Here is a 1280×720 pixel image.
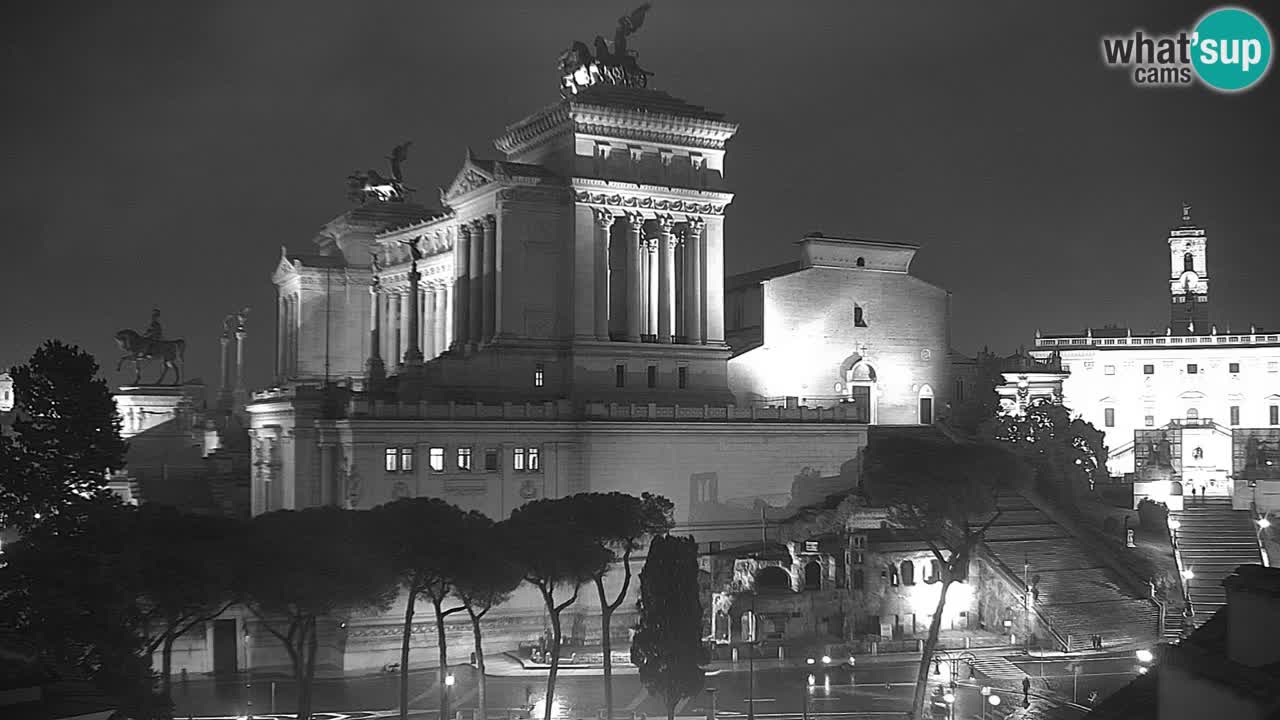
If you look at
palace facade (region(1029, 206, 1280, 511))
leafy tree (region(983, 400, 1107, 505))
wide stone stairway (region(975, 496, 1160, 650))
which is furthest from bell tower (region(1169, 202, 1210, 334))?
wide stone stairway (region(975, 496, 1160, 650))

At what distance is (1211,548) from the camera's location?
79.0 metres

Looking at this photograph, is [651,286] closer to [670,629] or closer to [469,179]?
[469,179]

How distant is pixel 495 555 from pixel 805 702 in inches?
539

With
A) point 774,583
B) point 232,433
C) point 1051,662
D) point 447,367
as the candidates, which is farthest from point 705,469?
point 232,433

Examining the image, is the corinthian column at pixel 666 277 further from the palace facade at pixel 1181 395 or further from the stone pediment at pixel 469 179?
the palace facade at pixel 1181 395

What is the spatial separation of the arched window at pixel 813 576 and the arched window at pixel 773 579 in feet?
3.04

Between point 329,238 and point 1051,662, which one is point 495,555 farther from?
point 329,238

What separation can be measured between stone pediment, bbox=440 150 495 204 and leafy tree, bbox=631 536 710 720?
32.4 m

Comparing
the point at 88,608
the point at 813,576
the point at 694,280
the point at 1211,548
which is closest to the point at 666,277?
the point at 694,280

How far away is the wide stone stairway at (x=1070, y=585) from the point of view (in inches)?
2618

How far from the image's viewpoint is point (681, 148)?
8219 centimetres

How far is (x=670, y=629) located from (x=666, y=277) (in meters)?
34.5

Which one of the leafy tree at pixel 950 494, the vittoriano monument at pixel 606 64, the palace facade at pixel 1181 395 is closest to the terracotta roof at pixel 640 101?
the vittoriano monument at pixel 606 64

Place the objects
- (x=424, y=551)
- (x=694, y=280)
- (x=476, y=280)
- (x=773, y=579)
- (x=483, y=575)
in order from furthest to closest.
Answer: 1. (x=694, y=280)
2. (x=476, y=280)
3. (x=773, y=579)
4. (x=424, y=551)
5. (x=483, y=575)
